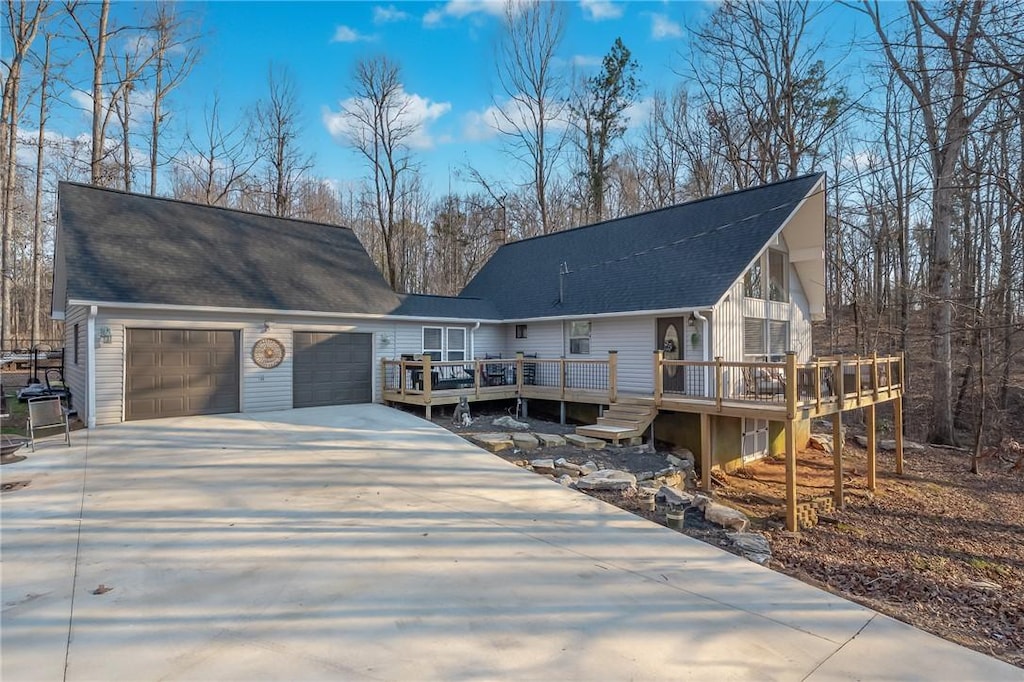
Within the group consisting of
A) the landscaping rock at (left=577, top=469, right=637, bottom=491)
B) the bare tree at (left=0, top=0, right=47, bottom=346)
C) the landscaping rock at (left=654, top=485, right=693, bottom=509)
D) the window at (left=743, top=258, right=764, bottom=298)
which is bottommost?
the landscaping rock at (left=654, top=485, right=693, bottom=509)

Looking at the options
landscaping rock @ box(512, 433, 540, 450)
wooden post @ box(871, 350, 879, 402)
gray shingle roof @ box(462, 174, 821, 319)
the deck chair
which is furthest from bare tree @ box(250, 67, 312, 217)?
wooden post @ box(871, 350, 879, 402)

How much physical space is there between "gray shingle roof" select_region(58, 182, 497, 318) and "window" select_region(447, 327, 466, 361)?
52 centimetres

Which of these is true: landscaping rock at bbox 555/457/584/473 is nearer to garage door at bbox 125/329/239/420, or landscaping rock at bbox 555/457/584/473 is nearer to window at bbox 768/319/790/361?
garage door at bbox 125/329/239/420

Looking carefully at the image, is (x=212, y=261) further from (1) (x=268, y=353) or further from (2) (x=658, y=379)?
(2) (x=658, y=379)

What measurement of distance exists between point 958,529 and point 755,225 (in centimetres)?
710

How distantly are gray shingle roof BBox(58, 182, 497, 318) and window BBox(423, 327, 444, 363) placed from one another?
55 cm

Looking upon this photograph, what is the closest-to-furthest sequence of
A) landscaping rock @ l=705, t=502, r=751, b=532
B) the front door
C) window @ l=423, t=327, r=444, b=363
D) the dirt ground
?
the dirt ground < landscaping rock @ l=705, t=502, r=751, b=532 < the front door < window @ l=423, t=327, r=444, b=363

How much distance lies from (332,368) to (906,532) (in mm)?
12078

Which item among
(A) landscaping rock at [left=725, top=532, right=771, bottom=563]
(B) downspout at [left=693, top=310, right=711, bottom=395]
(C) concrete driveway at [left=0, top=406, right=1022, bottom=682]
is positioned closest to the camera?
(C) concrete driveway at [left=0, top=406, right=1022, bottom=682]

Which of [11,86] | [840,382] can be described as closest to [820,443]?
[840,382]

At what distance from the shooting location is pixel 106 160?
802 inches

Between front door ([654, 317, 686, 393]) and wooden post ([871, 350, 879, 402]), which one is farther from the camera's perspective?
front door ([654, 317, 686, 393])

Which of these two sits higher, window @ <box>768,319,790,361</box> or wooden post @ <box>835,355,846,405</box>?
window @ <box>768,319,790,361</box>

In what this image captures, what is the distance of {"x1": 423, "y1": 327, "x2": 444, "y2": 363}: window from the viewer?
14.2 metres
